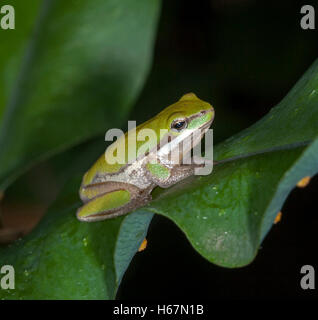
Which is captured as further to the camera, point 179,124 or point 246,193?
point 179,124

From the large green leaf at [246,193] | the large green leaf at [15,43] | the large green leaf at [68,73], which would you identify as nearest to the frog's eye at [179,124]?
the large green leaf at [246,193]

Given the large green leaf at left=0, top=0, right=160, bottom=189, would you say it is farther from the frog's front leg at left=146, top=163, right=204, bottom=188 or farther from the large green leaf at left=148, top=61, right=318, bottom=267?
the large green leaf at left=148, top=61, right=318, bottom=267

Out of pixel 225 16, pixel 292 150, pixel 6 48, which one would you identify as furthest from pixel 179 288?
pixel 225 16

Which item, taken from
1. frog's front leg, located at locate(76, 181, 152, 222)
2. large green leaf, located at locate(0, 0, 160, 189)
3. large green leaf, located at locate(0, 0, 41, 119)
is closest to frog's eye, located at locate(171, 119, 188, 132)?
frog's front leg, located at locate(76, 181, 152, 222)

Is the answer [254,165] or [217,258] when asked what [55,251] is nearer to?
[217,258]

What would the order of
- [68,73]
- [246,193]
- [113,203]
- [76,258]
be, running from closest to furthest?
[246,193] < [76,258] < [113,203] < [68,73]

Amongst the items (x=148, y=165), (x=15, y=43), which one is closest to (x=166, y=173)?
(x=148, y=165)

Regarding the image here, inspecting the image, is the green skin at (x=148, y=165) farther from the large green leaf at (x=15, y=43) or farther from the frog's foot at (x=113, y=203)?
the large green leaf at (x=15, y=43)

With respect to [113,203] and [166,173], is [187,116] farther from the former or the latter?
[113,203]
